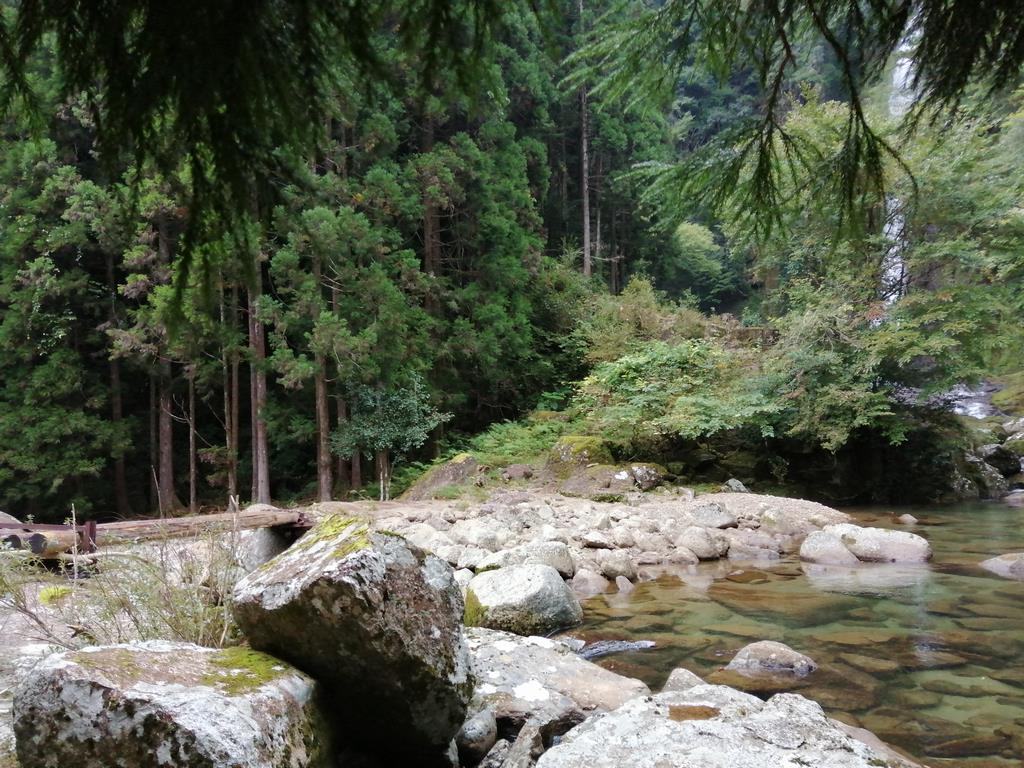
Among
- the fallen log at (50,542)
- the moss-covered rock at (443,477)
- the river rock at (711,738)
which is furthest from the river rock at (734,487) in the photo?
the fallen log at (50,542)

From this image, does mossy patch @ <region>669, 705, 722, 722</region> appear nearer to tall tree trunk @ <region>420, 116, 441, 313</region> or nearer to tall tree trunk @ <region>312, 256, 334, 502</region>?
tall tree trunk @ <region>312, 256, 334, 502</region>

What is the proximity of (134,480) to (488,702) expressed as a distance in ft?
49.7

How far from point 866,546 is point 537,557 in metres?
3.97

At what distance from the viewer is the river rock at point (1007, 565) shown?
20.2 ft

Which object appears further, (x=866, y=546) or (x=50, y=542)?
(x=866, y=546)

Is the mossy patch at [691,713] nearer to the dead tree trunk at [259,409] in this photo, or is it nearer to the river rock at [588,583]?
the river rock at [588,583]

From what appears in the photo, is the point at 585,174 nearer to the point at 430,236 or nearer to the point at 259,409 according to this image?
the point at 430,236

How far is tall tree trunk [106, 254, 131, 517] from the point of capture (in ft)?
44.4

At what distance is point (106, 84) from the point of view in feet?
4.92

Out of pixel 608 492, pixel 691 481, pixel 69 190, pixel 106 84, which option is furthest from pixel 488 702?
pixel 69 190

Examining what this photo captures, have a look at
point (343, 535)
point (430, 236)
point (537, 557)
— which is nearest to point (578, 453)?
point (537, 557)

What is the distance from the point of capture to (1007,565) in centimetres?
634

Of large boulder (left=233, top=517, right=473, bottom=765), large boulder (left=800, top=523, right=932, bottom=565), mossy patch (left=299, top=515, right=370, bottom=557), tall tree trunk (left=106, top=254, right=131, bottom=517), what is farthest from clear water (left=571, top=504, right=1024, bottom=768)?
tall tree trunk (left=106, top=254, right=131, bottom=517)

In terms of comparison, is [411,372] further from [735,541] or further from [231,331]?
[735,541]
